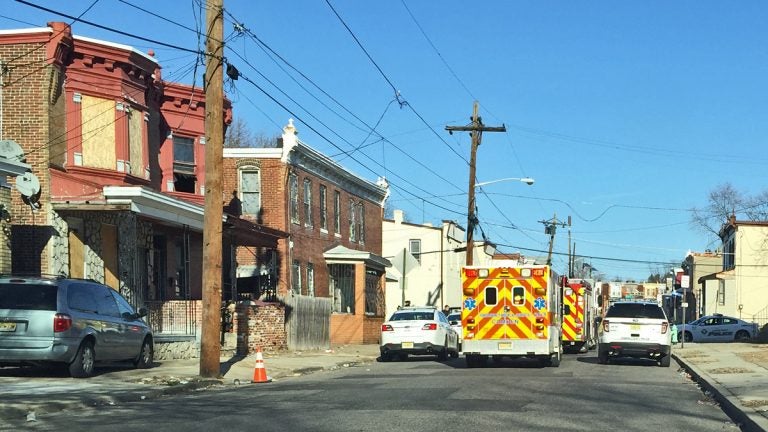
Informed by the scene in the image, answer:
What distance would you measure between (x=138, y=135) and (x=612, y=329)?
13.5 meters

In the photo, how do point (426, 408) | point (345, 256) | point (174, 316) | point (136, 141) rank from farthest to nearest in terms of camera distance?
point (345, 256) → point (136, 141) → point (174, 316) → point (426, 408)

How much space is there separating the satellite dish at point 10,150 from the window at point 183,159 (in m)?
8.26

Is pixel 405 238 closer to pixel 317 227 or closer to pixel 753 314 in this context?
pixel 753 314

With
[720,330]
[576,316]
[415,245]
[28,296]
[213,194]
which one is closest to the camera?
[28,296]

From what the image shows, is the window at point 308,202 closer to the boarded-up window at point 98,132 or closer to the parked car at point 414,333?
the parked car at point 414,333

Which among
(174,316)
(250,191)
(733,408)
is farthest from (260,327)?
(733,408)

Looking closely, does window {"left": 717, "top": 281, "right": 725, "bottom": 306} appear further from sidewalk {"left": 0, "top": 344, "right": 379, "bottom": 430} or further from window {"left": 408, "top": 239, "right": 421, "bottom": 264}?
sidewalk {"left": 0, "top": 344, "right": 379, "bottom": 430}

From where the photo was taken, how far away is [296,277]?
3453 centimetres

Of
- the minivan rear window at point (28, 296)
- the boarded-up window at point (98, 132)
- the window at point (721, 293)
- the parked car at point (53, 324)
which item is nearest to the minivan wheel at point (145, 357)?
the parked car at point (53, 324)

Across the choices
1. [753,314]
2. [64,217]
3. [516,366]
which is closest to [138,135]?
[64,217]

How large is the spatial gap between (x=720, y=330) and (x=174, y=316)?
32.1m

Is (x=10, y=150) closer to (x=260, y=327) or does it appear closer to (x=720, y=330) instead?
(x=260, y=327)

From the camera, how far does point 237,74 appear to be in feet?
60.5

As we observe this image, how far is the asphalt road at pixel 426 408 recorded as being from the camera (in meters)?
10.6
